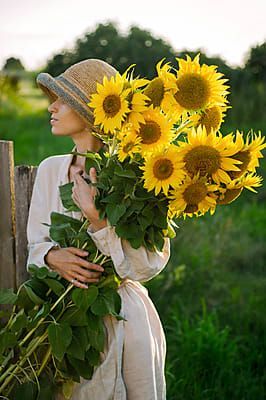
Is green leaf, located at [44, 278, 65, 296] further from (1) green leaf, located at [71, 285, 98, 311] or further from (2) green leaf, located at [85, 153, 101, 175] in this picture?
(2) green leaf, located at [85, 153, 101, 175]

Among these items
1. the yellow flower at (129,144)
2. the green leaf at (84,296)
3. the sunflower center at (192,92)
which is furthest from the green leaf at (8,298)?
the sunflower center at (192,92)

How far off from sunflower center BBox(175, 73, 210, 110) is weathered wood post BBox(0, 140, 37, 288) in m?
0.87

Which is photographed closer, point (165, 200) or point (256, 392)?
point (165, 200)

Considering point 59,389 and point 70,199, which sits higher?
point 70,199

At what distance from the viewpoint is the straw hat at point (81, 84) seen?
267 cm

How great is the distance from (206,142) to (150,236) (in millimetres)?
391

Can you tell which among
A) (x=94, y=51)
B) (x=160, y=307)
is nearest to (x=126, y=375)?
(x=160, y=307)

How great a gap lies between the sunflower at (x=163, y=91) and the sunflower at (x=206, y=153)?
0.38ft

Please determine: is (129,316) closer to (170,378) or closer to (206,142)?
(206,142)

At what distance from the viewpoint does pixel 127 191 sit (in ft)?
7.80

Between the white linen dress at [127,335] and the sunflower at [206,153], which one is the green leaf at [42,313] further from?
the sunflower at [206,153]

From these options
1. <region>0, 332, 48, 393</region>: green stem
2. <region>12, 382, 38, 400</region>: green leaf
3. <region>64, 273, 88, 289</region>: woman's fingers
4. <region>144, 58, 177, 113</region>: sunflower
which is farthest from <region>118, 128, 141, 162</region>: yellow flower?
<region>12, 382, 38, 400</region>: green leaf

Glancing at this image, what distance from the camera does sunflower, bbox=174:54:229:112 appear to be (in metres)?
2.28

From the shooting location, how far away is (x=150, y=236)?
8.18 feet
